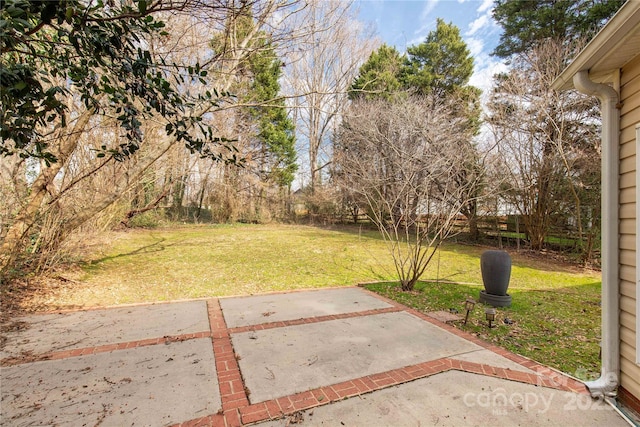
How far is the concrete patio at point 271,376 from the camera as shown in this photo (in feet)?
6.51

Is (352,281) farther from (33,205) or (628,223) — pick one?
(33,205)

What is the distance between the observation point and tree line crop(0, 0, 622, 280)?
2.07m

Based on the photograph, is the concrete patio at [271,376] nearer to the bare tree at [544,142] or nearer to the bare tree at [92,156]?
the bare tree at [92,156]

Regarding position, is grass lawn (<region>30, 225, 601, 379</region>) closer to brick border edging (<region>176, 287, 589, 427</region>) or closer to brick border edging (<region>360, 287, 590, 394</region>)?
brick border edging (<region>360, 287, 590, 394</region>)

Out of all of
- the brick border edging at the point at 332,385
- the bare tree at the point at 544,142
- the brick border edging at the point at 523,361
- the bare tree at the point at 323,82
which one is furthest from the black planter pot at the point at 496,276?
the bare tree at the point at 323,82

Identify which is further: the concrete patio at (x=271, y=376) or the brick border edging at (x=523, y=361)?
the brick border edging at (x=523, y=361)

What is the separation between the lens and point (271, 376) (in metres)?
2.44

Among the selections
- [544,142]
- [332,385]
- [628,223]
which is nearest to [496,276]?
[628,223]

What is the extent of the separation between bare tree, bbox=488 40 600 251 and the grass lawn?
172 centimetres

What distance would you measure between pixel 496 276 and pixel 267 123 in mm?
16125

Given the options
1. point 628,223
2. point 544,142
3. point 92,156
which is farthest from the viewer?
point 544,142

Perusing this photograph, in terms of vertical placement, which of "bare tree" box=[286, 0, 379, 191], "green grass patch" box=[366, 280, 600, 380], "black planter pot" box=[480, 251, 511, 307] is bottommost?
"green grass patch" box=[366, 280, 600, 380]

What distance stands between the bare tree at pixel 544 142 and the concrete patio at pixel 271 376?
20.6ft

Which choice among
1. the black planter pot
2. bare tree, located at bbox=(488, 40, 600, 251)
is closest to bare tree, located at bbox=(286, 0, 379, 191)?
bare tree, located at bbox=(488, 40, 600, 251)
